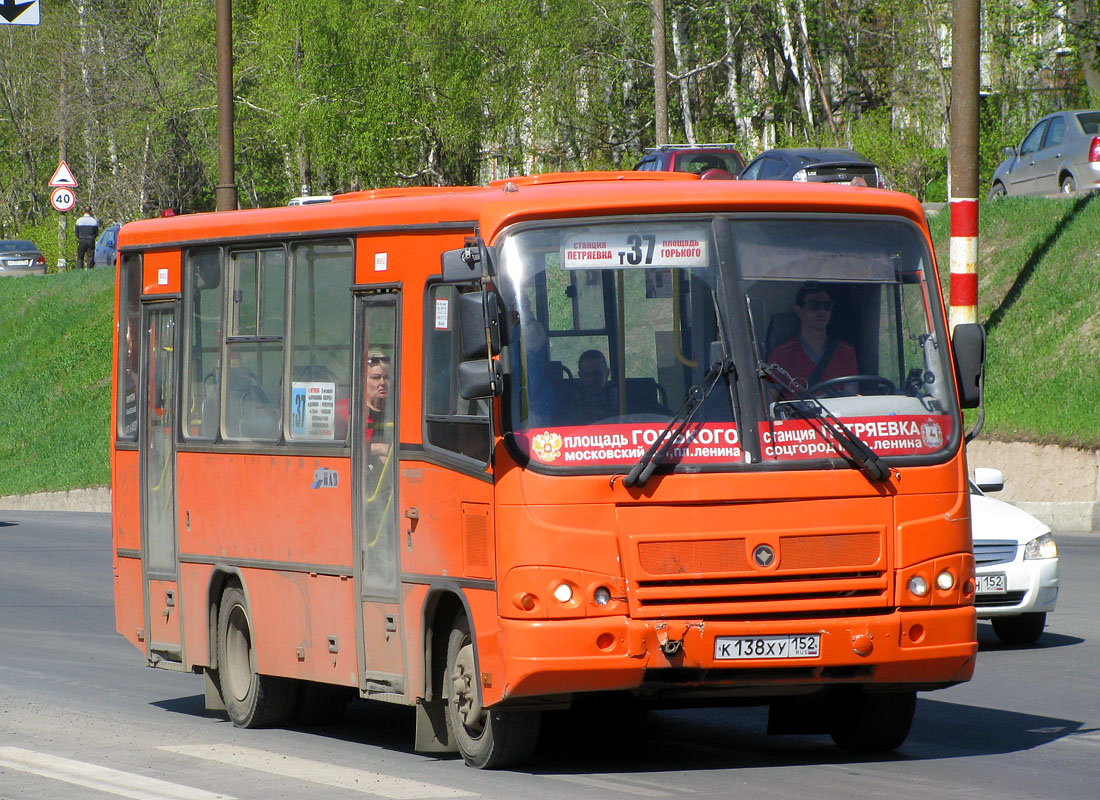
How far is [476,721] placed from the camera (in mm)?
8367

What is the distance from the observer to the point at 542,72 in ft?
165

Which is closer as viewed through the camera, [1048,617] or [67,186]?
[1048,617]

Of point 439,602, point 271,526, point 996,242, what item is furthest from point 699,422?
point 996,242

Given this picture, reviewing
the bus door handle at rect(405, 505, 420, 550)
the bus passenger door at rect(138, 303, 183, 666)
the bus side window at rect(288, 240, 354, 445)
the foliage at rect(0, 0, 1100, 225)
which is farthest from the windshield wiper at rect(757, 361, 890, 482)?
the foliage at rect(0, 0, 1100, 225)

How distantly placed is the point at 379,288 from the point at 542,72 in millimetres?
41994

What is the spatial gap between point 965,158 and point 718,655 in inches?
574

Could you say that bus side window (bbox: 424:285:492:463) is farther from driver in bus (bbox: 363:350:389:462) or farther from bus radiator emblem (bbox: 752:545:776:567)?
bus radiator emblem (bbox: 752:545:776:567)

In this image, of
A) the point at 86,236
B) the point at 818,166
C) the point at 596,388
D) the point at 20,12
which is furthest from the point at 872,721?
the point at 86,236

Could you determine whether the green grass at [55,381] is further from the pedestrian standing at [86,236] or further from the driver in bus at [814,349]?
the driver in bus at [814,349]

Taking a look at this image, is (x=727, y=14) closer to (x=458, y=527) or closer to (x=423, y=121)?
(x=423, y=121)

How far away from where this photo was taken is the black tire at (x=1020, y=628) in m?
13.0

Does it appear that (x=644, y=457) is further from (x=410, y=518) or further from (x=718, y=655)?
(x=410, y=518)

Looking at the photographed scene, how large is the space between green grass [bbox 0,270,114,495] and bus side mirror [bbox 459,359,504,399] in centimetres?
2773

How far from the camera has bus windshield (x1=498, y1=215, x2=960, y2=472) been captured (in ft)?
26.0
